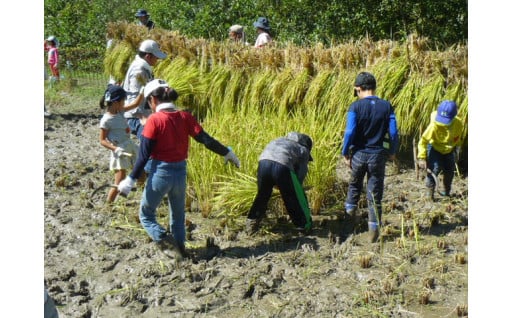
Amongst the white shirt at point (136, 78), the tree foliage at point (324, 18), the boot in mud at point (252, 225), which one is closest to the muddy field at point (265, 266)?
the boot in mud at point (252, 225)

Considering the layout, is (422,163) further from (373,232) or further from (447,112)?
(373,232)

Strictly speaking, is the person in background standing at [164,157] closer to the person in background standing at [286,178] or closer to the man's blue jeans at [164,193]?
the man's blue jeans at [164,193]

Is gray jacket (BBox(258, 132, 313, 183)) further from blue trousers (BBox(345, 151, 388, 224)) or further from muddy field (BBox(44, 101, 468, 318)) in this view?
muddy field (BBox(44, 101, 468, 318))

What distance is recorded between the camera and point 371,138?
226 inches

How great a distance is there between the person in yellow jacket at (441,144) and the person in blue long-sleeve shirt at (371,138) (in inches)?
39.8

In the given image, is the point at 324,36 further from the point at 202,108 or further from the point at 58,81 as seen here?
the point at 58,81

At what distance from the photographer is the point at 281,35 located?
43.7 ft

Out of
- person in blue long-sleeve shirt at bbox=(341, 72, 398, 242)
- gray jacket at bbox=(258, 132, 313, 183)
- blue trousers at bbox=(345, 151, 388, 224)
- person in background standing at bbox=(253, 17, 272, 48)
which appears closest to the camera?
person in blue long-sleeve shirt at bbox=(341, 72, 398, 242)

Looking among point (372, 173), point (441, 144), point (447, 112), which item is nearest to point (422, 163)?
point (441, 144)

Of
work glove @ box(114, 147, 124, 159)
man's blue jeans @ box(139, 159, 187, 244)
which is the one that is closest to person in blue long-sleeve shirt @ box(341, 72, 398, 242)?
man's blue jeans @ box(139, 159, 187, 244)

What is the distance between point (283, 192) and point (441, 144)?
193 centimetres

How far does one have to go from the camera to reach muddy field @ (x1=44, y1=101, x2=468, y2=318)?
16.0 ft

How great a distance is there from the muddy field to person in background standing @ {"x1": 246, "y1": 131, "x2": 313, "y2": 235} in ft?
0.56

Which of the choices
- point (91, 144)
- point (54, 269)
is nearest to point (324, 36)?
point (91, 144)
